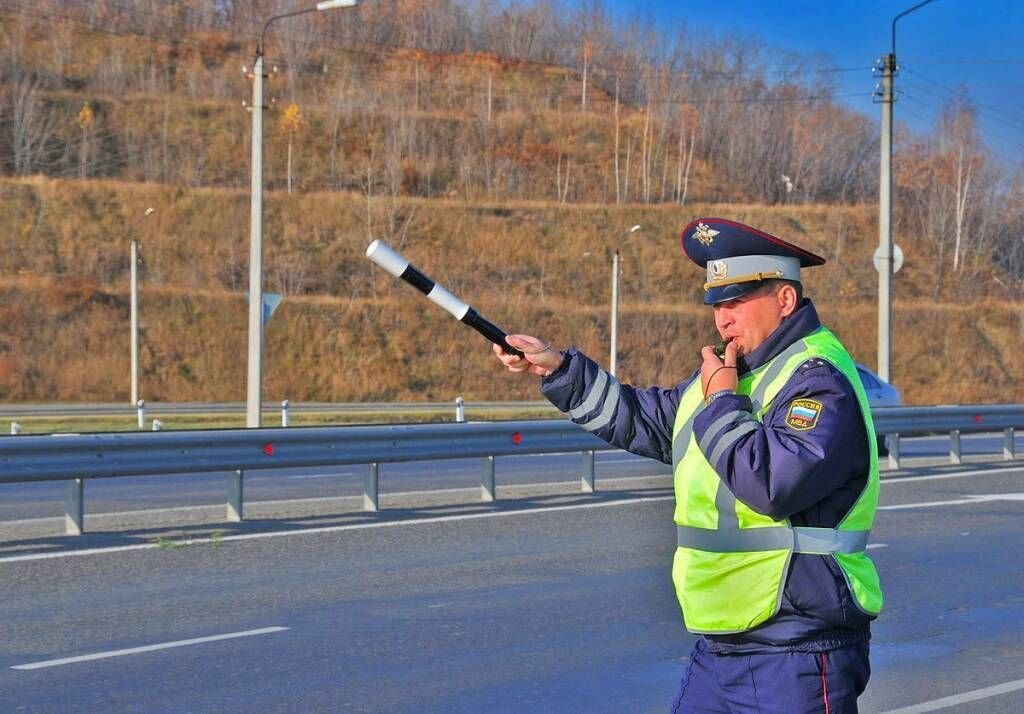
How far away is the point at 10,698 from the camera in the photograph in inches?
270

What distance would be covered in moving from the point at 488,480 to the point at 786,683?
11.8 meters

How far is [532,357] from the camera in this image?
4211 millimetres

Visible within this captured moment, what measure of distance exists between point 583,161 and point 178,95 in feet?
75.8

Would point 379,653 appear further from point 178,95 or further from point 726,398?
point 178,95

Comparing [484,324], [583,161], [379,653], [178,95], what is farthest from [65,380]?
[484,324]

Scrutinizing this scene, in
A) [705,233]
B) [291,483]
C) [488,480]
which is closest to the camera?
[705,233]

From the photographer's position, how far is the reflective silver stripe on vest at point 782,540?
3598 mm

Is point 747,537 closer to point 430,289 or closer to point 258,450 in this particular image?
point 430,289

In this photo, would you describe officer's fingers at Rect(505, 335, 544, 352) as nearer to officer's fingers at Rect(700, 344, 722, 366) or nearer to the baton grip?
the baton grip

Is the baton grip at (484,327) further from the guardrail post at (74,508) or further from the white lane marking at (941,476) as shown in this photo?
the white lane marking at (941,476)

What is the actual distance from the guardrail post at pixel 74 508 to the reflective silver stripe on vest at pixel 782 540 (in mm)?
9489

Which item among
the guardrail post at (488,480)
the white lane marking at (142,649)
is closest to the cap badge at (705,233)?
the white lane marking at (142,649)

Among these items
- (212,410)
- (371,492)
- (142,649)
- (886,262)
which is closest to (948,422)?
(886,262)

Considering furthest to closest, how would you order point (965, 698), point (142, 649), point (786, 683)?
point (142, 649) < point (965, 698) < point (786, 683)
